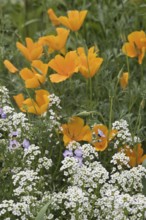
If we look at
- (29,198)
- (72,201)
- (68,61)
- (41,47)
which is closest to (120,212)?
(72,201)

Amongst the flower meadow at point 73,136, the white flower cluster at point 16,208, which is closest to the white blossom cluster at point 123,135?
the flower meadow at point 73,136

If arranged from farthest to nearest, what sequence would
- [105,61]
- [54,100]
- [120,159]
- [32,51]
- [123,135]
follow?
[105,61]
[32,51]
[54,100]
[123,135]
[120,159]

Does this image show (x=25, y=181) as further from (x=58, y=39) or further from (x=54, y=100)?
(x=58, y=39)

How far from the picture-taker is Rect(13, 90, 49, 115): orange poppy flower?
257 centimetres

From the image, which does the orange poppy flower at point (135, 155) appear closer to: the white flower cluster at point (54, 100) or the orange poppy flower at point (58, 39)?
the white flower cluster at point (54, 100)

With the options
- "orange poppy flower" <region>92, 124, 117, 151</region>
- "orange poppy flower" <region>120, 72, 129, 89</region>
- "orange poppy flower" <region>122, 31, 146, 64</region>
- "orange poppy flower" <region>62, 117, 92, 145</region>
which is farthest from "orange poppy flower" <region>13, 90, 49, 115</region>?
"orange poppy flower" <region>122, 31, 146, 64</region>

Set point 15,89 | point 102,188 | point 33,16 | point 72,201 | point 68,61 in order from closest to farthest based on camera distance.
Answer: point 72,201 < point 102,188 < point 68,61 < point 15,89 < point 33,16

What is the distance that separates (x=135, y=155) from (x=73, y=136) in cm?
25

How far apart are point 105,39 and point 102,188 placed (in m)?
1.30

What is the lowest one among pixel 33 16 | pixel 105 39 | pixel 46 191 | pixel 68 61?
pixel 46 191

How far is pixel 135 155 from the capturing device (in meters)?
2.53

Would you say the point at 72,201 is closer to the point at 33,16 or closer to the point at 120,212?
the point at 120,212

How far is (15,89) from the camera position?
9.79ft

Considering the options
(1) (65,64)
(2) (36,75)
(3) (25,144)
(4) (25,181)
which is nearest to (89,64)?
(1) (65,64)
